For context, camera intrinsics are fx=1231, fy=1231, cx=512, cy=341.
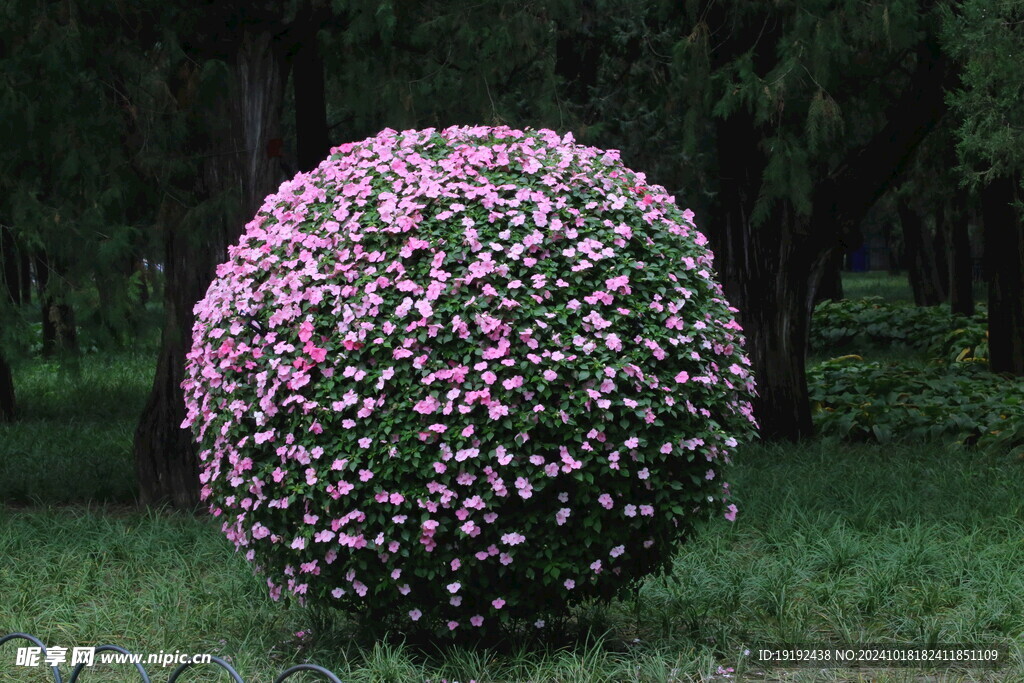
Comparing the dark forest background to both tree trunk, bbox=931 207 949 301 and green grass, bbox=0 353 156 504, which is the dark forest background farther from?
tree trunk, bbox=931 207 949 301

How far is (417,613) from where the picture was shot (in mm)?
4660

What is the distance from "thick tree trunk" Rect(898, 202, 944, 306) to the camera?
26.0 m

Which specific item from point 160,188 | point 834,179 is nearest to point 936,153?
point 834,179

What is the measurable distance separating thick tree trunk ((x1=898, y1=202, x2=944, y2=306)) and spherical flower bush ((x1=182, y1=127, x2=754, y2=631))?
21.8 meters

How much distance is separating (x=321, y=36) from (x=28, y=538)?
3847 mm

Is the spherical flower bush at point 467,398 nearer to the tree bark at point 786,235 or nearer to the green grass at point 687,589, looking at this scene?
the green grass at point 687,589

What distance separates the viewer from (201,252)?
28.2ft

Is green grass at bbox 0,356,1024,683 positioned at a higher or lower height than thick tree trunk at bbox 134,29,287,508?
lower

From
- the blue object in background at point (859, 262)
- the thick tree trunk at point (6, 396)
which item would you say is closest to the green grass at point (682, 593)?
the thick tree trunk at point (6, 396)

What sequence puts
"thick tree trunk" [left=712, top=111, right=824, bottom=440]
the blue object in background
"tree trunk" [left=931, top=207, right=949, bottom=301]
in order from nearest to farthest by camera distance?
"thick tree trunk" [left=712, top=111, right=824, bottom=440]
"tree trunk" [left=931, top=207, right=949, bottom=301]
the blue object in background

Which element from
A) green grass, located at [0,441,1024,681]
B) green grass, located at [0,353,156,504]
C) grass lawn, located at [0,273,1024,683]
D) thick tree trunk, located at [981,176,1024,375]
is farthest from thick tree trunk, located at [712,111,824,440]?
green grass, located at [0,353,156,504]

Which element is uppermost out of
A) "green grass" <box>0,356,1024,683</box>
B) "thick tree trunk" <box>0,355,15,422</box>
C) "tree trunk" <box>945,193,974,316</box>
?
"tree trunk" <box>945,193,974,316</box>

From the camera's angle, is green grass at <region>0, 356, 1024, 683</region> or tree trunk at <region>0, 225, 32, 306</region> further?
tree trunk at <region>0, 225, 32, 306</region>

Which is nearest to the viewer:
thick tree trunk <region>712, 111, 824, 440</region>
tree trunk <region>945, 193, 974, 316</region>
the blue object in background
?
thick tree trunk <region>712, 111, 824, 440</region>
